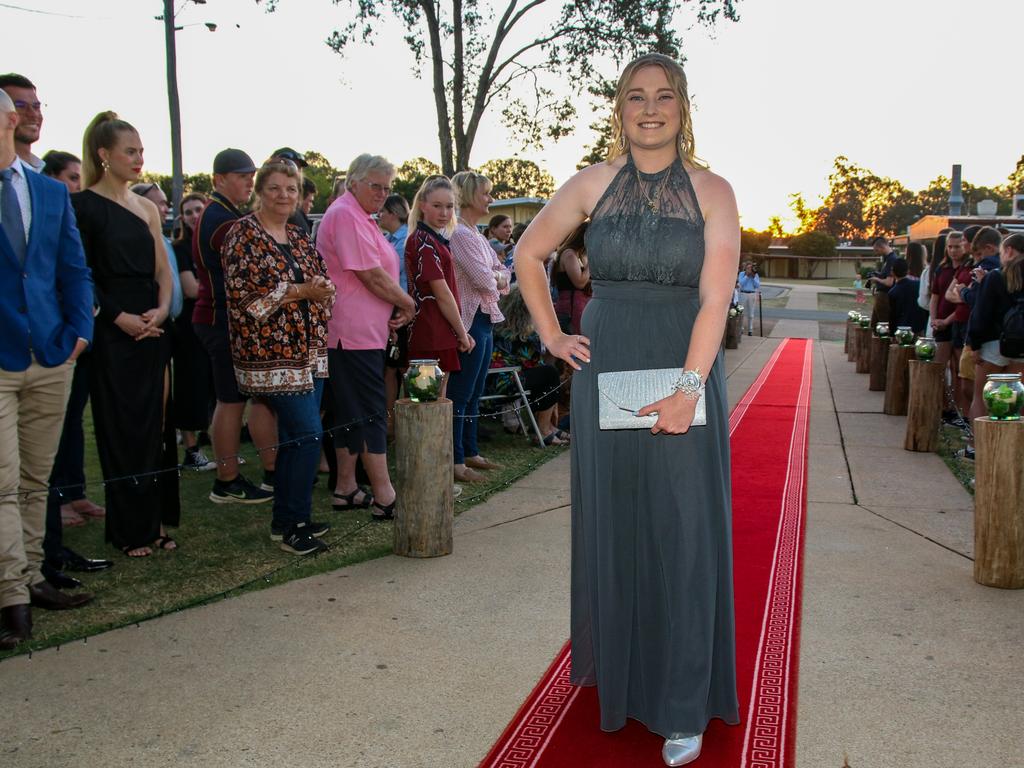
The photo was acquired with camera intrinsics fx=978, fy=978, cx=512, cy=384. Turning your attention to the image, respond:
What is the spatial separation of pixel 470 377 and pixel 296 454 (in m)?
2.24

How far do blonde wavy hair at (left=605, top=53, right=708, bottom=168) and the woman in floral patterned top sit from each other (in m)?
2.42

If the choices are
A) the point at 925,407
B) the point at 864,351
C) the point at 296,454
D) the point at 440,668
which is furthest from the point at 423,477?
the point at 864,351

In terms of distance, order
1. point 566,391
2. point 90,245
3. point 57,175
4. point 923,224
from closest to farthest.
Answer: point 90,245
point 57,175
point 566,391
point 923,224

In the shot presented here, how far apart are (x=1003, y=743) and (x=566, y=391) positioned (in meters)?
6.35

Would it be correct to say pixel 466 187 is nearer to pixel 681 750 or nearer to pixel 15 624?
pixel 15 624

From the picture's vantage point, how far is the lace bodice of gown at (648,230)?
300cm

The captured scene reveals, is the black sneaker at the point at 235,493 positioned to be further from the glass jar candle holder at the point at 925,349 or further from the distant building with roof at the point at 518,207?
the distant building with roof at the point at 518,207

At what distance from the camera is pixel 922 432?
27.8 ft

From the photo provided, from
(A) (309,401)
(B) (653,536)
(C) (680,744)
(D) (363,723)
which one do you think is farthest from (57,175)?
(C) (680,744)

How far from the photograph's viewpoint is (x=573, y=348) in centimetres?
314

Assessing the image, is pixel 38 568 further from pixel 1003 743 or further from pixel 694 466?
pixel 1003 743

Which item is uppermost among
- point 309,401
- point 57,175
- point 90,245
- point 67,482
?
point 57,175

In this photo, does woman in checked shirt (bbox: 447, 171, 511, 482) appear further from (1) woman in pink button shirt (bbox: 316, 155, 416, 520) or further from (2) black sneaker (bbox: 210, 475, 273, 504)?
(2) black sneaker (bbox: 210, 475, 273, 504)

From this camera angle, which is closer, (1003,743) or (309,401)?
(1003,743)
